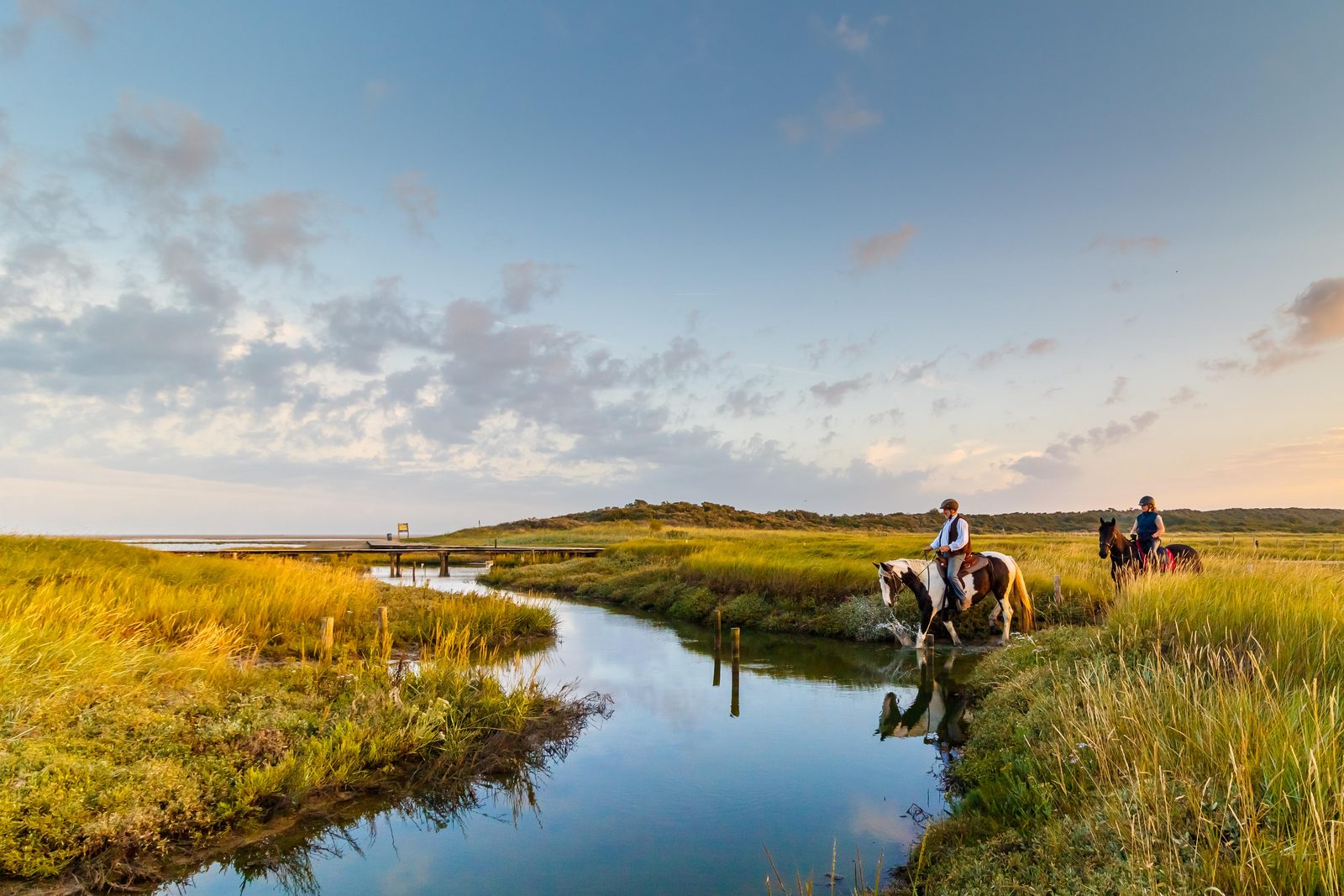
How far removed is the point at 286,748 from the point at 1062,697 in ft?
26.9

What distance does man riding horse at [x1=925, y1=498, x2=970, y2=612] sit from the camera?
47.6 ft

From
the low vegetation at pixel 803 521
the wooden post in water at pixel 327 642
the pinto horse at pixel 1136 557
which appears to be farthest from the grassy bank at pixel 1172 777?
the low vegetation at pixel 803 521

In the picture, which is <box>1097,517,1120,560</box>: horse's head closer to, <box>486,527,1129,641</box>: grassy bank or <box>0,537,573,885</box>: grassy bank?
<box>486,527,1129,641</box>: grassy bank

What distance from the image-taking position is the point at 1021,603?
1627cm

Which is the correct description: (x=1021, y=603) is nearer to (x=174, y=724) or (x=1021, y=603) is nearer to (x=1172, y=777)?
(x=1172, y=777)

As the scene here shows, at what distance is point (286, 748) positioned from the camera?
7391 mm

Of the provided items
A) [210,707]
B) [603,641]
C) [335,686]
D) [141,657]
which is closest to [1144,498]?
[603,641]

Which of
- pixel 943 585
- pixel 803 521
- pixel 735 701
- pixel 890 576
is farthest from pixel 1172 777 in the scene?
pixel 803 521

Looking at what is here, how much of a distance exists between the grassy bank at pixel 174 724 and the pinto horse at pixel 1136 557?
11.8 meters

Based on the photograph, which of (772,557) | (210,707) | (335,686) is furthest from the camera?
(772,557)

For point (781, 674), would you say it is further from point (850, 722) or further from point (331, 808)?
point (331, 808)

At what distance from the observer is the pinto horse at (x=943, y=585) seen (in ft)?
50.9

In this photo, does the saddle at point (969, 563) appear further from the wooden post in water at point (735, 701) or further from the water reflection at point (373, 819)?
the water reflection at point (373, 819)

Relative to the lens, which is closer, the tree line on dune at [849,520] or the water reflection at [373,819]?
the water reflection at [373,819]
